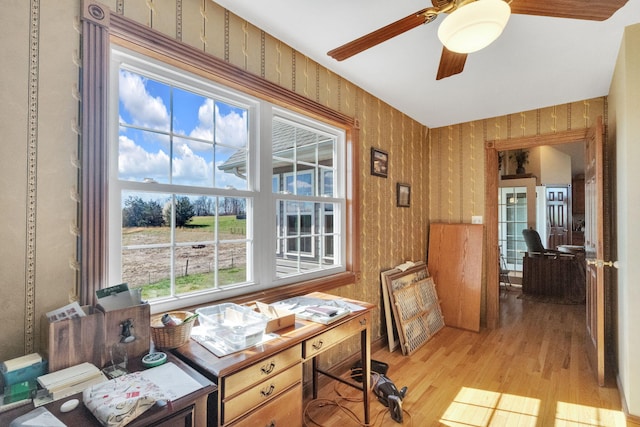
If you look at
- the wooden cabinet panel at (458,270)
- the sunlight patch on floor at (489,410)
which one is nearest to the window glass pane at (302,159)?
the sunlight patch on floor at (489,410)

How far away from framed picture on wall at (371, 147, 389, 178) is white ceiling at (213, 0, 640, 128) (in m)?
0.59

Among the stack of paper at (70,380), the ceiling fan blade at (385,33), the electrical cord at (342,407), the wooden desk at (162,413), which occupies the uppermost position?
the ceiling fan blade at (385,33)

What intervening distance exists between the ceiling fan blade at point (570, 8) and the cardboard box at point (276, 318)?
184 cm

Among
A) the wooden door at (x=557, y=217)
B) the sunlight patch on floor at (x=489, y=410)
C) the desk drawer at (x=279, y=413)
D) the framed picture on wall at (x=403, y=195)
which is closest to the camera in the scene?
the desk drawer at (x=279, y=413)

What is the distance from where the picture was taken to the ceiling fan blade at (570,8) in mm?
1277

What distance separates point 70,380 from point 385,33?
1916 millimetres

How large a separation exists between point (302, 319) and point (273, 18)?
1886 mm

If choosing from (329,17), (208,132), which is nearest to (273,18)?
(329,17)

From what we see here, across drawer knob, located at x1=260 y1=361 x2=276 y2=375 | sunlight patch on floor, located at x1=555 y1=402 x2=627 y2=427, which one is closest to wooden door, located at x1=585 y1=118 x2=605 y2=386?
sunlight patch on floor, located at x1=555 y1=402 x2=627 y2=427

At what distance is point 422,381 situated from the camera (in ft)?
8.55

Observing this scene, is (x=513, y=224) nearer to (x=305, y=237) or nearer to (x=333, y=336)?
(x=305, y=237)

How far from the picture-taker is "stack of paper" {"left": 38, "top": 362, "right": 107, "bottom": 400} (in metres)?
0.99

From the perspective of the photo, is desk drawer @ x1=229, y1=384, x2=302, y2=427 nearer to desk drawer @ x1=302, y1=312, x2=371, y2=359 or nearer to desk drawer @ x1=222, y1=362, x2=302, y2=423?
desk drawer @ x1=222, y1=362, x2=302, y2=423

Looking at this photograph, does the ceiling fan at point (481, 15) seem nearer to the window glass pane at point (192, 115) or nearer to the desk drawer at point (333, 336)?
the window glass pane at point (192, 115)
